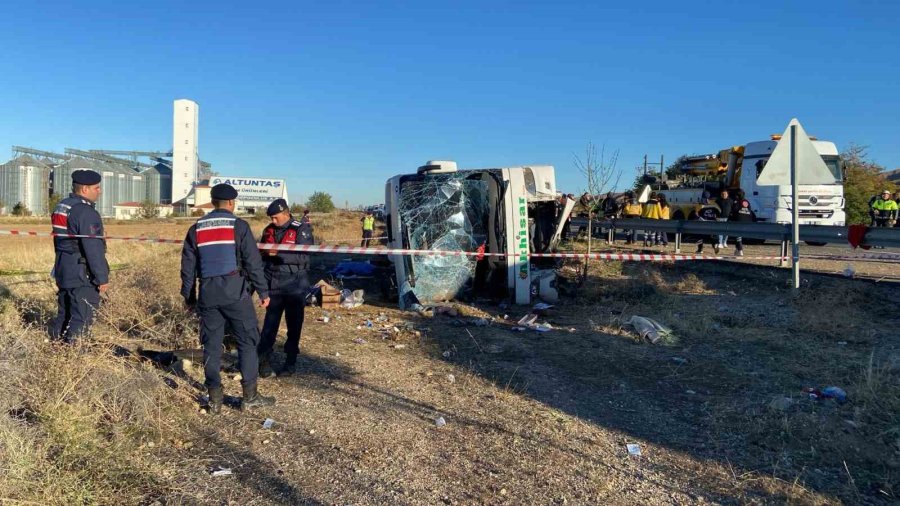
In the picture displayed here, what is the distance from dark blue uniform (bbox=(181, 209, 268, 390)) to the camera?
4.71 m

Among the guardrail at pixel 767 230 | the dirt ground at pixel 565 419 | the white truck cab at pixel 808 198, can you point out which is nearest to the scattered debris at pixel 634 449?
the dirt ground at pixel 565 419

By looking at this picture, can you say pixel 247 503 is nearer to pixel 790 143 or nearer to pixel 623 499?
pixel 623 499

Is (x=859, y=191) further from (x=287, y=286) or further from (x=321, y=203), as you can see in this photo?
(x=321, y=203)

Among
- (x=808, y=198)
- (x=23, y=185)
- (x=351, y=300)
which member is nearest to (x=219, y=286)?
(x=351, y=300)

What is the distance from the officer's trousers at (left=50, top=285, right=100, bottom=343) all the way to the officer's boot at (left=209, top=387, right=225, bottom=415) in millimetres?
1556

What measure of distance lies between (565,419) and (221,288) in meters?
2.76

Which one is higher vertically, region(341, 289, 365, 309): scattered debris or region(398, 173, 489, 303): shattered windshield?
region(398, 173, 489, 303): shattered windshield

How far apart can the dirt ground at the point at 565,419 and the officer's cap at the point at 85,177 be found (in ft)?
5.23

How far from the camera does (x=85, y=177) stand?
552cm

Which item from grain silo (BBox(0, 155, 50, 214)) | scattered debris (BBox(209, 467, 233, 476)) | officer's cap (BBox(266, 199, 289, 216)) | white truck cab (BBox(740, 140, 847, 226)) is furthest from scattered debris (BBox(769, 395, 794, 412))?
grain silo (BBox(0, 155, 50, 214))

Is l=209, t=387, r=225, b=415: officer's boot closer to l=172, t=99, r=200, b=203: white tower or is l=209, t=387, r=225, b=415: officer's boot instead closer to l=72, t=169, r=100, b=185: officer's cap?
l=72, t=169, r=100, b=185: officer's cap

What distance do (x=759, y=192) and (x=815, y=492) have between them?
1839 centimetres

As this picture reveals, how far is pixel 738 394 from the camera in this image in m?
5.05

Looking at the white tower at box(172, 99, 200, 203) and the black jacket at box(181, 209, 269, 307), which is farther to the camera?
the white tower at box(172, 99, 200, 203)
